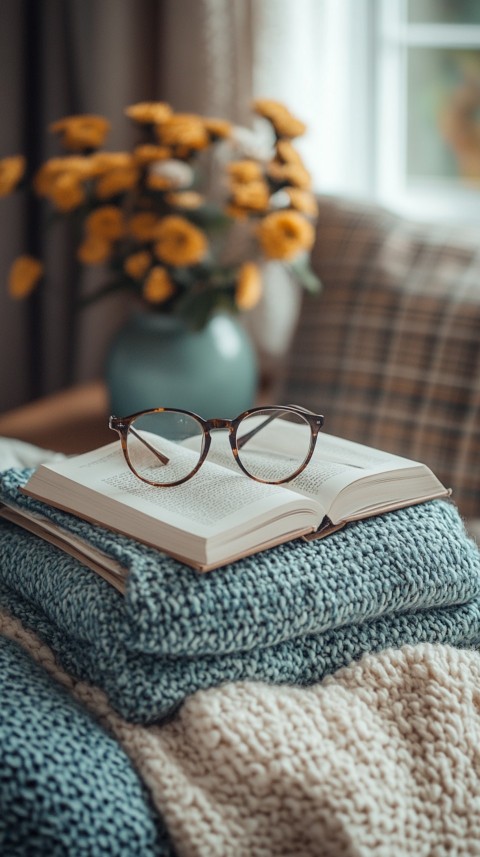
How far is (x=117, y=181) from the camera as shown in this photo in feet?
4.40

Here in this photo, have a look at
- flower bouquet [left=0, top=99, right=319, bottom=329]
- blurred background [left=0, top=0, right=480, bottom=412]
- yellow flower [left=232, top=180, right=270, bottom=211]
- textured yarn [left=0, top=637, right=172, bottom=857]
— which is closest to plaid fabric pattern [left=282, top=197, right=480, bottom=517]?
flower bouquet [left=0, top=99, right=319, bottom=329]

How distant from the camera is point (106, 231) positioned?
1365mm

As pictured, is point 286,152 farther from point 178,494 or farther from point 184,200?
point 178,494

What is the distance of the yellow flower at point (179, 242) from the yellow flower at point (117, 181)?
9 centimetres

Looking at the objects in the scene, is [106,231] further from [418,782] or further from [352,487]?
[418,782]

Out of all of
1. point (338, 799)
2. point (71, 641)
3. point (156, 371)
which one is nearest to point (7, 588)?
point (71, 641)

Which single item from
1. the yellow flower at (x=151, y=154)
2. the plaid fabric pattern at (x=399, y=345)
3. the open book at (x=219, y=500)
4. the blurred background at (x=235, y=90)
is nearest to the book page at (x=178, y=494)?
the open book at (x=219, y=500)

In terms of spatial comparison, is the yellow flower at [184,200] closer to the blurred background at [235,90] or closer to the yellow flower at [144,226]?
the yellow flower at [144,226]

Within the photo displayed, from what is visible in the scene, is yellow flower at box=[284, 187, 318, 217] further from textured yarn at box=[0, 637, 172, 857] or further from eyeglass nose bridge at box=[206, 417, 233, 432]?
textured yarn at box=[0, 637, 172, 857]

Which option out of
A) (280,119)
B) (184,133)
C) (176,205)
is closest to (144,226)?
(176,205)

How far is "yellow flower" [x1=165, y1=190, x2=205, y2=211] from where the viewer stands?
1.36 meters

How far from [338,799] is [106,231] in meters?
1.05

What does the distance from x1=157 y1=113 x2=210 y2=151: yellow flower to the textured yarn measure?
0.98m

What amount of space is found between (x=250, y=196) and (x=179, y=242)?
129mm
